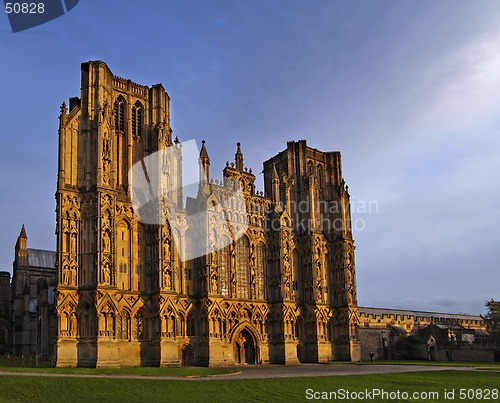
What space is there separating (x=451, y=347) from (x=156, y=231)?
46147 mm

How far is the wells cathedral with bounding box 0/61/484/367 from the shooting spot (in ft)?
162

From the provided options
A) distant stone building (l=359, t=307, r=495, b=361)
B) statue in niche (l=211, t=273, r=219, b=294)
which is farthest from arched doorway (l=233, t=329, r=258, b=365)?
distant stone building (l=359, t=307, r=495, b=361)

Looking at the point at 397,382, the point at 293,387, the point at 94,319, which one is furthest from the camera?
the point at 94,319

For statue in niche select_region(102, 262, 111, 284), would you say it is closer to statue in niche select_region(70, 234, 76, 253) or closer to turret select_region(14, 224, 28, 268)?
statue in niche select_region(70, 234, 76, 253)

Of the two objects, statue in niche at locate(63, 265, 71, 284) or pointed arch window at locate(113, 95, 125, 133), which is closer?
statue in niche at locate(63, 265, 71, 284)

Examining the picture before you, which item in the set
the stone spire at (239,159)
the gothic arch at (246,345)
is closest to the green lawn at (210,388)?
the gothic arch at (246,345)

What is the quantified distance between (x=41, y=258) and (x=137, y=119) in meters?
56.4

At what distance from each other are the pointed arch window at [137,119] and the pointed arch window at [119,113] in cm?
123

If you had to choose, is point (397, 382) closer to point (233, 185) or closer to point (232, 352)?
point (232, 352)

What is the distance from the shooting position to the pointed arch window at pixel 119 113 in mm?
57275

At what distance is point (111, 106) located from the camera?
186 ft

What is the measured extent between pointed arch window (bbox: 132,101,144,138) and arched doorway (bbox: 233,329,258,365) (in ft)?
82.9

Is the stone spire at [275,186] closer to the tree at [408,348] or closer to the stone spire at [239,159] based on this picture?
the stone spire at [239,159]

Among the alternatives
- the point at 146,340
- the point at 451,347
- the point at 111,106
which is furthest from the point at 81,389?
the point at 451,347
